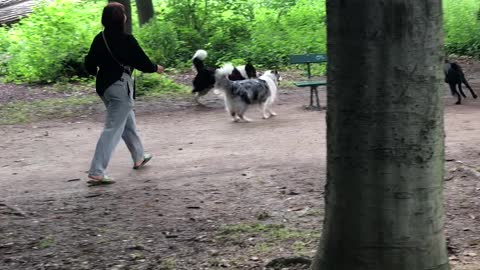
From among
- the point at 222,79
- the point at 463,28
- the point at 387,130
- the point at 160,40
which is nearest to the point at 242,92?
the point at 222,79

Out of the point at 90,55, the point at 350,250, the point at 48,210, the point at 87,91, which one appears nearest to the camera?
the point at 350,250

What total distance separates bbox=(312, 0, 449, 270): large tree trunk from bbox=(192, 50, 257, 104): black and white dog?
9.10 meters

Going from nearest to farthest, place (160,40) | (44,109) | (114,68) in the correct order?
(114,68) < (44,109) < (160,40)

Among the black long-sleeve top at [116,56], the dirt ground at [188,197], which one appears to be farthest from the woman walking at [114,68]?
the dirt ground at [188,197]

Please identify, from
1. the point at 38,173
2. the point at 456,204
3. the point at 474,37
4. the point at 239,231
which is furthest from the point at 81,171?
the point at 474,37

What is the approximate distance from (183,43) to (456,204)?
14319mm

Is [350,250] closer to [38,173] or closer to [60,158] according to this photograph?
[38,173]

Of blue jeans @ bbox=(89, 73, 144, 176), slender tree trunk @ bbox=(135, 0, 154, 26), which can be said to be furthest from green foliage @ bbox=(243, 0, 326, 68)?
blue jeans @ bbox=(89, 73, 144, 176)

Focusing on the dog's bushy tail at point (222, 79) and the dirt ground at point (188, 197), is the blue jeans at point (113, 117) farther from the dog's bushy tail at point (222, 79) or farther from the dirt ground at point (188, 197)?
the dog's bushy tail at point (222, 79)

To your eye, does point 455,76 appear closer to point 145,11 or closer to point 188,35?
point 188,35

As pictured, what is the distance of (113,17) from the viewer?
734 cm

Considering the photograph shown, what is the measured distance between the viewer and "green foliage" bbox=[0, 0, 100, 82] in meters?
17.5

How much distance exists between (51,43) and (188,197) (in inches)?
489

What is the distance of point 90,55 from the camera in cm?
753
